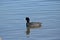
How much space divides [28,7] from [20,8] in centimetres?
17

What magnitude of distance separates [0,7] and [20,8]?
42 centimetres

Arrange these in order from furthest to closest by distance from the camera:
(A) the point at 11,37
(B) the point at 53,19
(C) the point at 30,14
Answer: (C) the point at 30,14, (B) the point at 53,19, (A) the point at 11,37

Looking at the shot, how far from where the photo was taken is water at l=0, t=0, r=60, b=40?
8.90ft

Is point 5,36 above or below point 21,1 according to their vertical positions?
below

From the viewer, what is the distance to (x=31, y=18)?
11.0ft

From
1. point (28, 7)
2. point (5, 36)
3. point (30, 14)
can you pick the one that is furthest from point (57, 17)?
point (5, 36)

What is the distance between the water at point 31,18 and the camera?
271cm

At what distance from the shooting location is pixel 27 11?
3803mm

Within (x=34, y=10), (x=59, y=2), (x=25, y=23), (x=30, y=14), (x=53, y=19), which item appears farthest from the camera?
(x=59, y=2)

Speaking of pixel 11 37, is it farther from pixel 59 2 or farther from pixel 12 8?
pixel 59 2

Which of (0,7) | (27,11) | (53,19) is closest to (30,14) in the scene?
(27,11)

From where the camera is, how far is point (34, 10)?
153 inches

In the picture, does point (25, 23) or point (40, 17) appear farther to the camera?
point (40, 17)

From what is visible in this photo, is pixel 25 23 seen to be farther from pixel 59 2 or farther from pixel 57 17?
pixel 59 2
